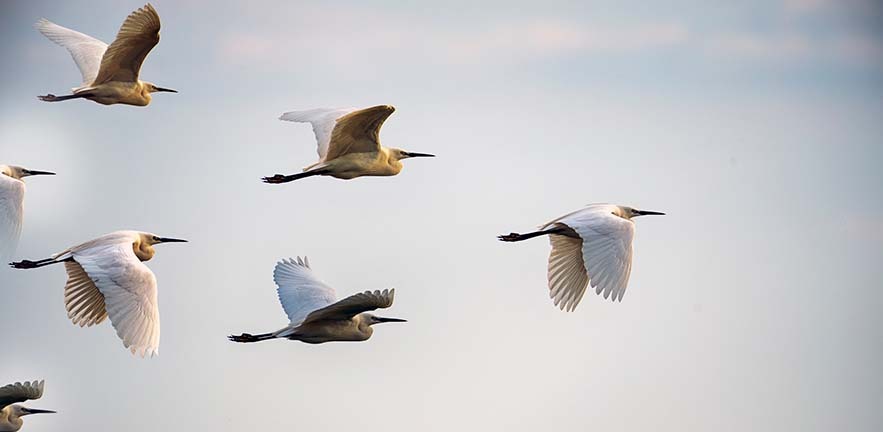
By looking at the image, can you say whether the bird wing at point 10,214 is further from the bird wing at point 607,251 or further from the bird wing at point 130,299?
the bird wing at point 607,251

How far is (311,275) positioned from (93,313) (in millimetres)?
3123

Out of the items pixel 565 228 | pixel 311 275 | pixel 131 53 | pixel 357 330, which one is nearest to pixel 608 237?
pixel 565 228

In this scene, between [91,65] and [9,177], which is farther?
[91,65]

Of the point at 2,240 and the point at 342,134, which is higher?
the point at 342,134

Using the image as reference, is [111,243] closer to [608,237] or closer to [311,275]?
[311,275]

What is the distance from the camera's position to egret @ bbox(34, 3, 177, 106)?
727 inches

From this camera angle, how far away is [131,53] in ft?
63.4

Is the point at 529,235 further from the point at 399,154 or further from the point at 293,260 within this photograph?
the point at 293,260

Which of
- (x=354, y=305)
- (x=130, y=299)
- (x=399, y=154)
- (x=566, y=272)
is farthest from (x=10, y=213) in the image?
(x=566, y=272)

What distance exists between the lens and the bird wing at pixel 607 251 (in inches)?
649

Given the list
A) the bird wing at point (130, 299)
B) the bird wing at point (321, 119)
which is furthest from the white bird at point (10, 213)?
the bird wing at point (321, 119)

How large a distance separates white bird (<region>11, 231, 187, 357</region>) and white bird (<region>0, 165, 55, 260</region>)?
434mm

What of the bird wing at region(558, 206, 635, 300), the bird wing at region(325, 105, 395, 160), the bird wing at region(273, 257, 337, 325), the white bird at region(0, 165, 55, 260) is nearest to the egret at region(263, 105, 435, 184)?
the bird wing at region(325, 105, 395, 160)

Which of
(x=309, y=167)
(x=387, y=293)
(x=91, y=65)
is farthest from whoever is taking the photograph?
(x=91, y=65)
